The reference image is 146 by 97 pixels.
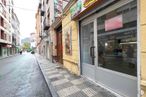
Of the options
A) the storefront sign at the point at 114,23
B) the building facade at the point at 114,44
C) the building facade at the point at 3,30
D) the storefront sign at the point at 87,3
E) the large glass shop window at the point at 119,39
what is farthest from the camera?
the building facade at the point at 3,30

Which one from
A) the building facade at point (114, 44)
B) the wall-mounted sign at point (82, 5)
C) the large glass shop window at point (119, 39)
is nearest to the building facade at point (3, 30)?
the wall-mounted sign at point (82, 5)

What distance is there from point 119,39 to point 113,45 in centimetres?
42

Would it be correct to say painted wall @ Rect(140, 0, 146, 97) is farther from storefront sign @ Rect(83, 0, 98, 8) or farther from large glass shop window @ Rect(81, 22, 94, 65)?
large glass shop window @ Rect(81, 22, 94, 65)

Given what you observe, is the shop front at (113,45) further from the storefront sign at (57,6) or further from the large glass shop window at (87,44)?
the storefront sign at (57,6)

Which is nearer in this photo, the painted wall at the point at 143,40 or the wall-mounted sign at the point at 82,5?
the painted wall at the point at 143,40

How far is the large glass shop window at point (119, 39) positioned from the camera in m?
4.12

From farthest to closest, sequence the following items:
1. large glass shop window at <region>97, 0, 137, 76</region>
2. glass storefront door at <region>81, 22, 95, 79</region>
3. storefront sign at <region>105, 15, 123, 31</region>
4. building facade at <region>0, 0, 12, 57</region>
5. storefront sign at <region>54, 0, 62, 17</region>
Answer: building facade at <region>0, 0, 12, 57</region>
storefront sign at <region>54, 0, 62, 17</region>
glass storefront door at <region>81, 22, 95, 79</region>
storefront sign at <region>105, 15, 123, 31</region>
large glass shop window at <region>97, 0, 137, 76</region>

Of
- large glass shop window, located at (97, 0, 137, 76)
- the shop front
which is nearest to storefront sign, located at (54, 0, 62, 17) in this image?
the shop front

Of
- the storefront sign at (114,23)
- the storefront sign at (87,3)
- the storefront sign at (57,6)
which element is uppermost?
the storefront sign at (57,6)

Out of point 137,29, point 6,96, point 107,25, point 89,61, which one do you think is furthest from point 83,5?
point 6,96

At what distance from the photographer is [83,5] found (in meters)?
6.17

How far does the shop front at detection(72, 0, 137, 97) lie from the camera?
4.17 meters

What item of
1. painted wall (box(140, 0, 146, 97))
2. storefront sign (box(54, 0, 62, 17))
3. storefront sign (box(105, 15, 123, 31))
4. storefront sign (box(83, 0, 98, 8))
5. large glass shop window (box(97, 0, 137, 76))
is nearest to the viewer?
painted wall (box(140, 0, 146, 97))

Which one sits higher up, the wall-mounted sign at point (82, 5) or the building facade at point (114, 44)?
the wall-mounted sign at point (82, 5)
